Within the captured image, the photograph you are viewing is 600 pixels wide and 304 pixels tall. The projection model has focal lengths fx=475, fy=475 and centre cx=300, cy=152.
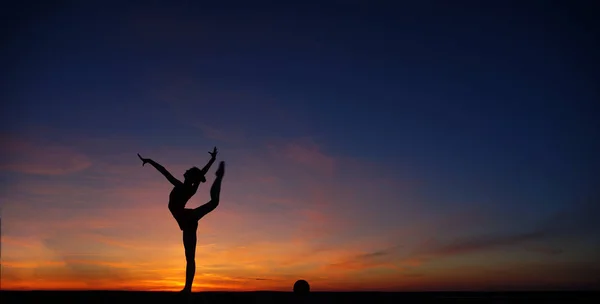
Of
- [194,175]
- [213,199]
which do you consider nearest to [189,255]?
[213,199]

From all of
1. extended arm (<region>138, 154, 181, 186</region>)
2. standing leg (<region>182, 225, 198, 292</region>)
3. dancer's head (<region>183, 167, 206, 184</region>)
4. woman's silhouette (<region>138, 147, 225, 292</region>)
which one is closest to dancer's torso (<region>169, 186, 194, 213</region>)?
woman's silhouette (<region>138, 147, 225, 292</region>)

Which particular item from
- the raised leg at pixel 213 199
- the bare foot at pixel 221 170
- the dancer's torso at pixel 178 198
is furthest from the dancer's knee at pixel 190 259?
the bare foot at pixel 221 170

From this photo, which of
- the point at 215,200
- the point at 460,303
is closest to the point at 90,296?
the point at 215,200

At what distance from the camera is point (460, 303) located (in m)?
15.1

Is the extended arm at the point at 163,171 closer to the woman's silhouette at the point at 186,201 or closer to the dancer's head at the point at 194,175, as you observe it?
the woman's silhouette at the point at 186,201

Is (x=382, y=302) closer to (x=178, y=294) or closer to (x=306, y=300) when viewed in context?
(x=306, y=300)

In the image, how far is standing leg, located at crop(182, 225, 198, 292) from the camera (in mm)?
11774

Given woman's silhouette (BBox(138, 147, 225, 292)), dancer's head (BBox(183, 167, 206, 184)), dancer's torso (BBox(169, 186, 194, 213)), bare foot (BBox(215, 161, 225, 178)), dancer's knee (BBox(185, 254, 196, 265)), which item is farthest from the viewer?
bare foot (BBox(215, 161, 225, 178))

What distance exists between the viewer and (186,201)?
1281cm

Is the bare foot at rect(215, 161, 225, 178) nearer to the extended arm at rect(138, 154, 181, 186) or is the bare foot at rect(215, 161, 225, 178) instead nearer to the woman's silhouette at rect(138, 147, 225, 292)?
the woman's silhouette at rect(138, 147, 225, 292)

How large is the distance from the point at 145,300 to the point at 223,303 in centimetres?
193

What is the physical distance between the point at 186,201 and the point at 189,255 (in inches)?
57.3

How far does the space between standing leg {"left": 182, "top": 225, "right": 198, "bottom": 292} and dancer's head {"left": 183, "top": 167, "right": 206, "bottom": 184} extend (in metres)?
1.32

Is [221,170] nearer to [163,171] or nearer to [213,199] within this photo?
[213,199]
